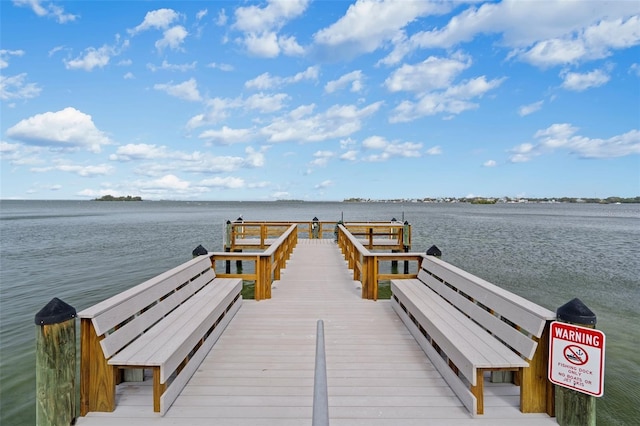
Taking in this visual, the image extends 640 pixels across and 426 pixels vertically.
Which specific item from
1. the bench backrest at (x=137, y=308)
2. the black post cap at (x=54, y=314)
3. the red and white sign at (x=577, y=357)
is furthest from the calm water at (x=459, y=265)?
the black post cap at (x=54, y=314)

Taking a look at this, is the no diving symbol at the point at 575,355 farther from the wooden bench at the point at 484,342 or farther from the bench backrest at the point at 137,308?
the bench backrest at the point at 137,308

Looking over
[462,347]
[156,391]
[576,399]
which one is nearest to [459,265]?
[462,347]

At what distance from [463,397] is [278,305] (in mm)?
3468

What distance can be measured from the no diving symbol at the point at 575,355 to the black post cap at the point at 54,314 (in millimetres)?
3711

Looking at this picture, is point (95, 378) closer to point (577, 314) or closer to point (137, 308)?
point (137, 308)

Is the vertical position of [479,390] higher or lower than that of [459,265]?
higher

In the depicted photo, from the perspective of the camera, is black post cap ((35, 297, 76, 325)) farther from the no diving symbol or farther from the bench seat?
the no diving symbol

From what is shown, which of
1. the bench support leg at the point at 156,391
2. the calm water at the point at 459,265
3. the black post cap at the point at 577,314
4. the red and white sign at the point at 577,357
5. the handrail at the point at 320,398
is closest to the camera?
the handrail at the point at 320,398

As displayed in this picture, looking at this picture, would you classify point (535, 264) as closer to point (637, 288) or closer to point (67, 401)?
point (637, 288)

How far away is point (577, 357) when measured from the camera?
8.47ft

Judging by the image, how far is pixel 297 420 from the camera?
8.97 feet

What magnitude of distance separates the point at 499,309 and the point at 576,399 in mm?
899

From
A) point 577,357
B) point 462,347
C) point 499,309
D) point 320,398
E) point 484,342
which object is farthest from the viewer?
point 499,309

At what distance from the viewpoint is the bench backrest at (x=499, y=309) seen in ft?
9.32
